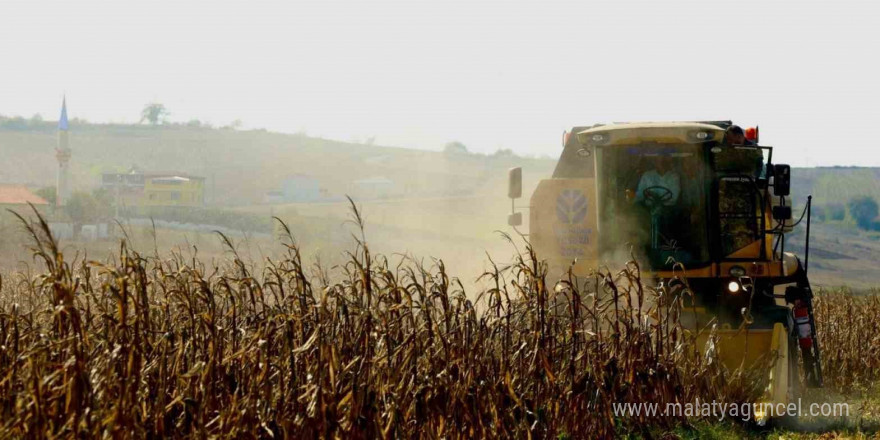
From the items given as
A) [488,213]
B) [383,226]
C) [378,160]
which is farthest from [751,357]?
[378,160]

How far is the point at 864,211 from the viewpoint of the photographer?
315 feet

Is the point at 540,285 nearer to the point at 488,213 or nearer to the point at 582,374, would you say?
the point at 582,374

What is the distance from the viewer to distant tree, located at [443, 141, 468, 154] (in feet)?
427

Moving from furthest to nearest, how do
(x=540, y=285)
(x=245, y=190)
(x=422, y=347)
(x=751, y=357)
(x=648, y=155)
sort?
1. (x=245, y=190)
2. (x=648, y=155)
3. (x=751, y=357)
4. (x=540, y=285)
5. (x=422, y=347)

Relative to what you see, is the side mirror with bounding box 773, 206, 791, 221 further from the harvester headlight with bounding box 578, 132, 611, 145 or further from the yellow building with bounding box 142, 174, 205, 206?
the yellow building with bounding box 142, 174, 205, 206

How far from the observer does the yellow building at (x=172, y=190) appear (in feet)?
259

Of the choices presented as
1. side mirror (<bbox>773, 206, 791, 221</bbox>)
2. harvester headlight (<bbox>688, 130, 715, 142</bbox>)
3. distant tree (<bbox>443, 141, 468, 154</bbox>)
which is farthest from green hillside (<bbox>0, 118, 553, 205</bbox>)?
side mirror (<bbox>773, 206, 791, 221</bbox>)

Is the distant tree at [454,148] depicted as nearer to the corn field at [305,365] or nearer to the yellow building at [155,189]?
the yellow building at [155,189]

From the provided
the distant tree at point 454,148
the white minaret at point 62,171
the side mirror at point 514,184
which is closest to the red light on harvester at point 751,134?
the side mirror at point 514,184

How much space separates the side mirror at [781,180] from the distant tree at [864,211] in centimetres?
9190

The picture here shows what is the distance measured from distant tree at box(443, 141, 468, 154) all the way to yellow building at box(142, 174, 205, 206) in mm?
50771

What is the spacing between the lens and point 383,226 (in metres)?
61.9

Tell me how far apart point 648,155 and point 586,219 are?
1150mm

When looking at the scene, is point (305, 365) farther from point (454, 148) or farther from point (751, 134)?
point (454, 148)
